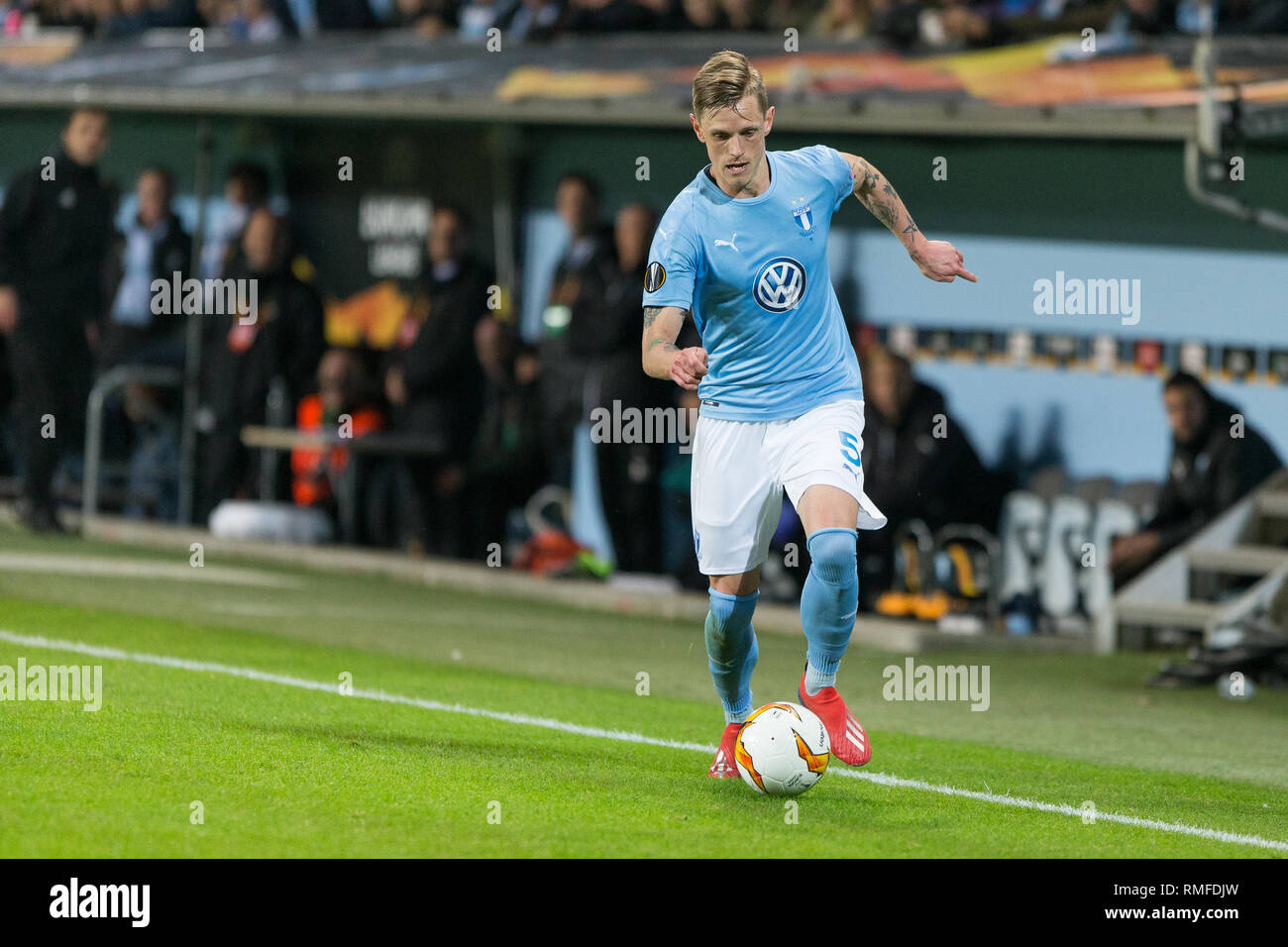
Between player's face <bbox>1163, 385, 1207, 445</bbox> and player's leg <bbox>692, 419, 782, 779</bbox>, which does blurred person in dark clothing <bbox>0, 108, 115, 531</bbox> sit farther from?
player's leg <bbox>692, 419, 782, 779</bbox>

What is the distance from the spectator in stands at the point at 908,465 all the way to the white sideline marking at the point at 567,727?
4803 mm

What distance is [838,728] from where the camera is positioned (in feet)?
22.2

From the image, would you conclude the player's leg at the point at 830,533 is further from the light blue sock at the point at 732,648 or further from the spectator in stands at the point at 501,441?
the spectator in stands at the point at 501,441

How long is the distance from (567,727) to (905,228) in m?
2.30

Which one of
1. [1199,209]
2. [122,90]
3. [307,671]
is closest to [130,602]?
[307,671]

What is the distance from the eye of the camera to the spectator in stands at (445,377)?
1455 cm

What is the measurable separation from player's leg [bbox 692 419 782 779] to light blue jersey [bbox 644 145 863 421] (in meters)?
0.10

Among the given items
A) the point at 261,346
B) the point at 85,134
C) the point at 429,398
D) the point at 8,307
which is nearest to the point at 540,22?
the point at 429,398

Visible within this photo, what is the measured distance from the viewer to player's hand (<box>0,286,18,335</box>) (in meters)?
14.2

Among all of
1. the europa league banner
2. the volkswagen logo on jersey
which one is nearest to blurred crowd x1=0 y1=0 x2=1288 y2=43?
the europa league banner
